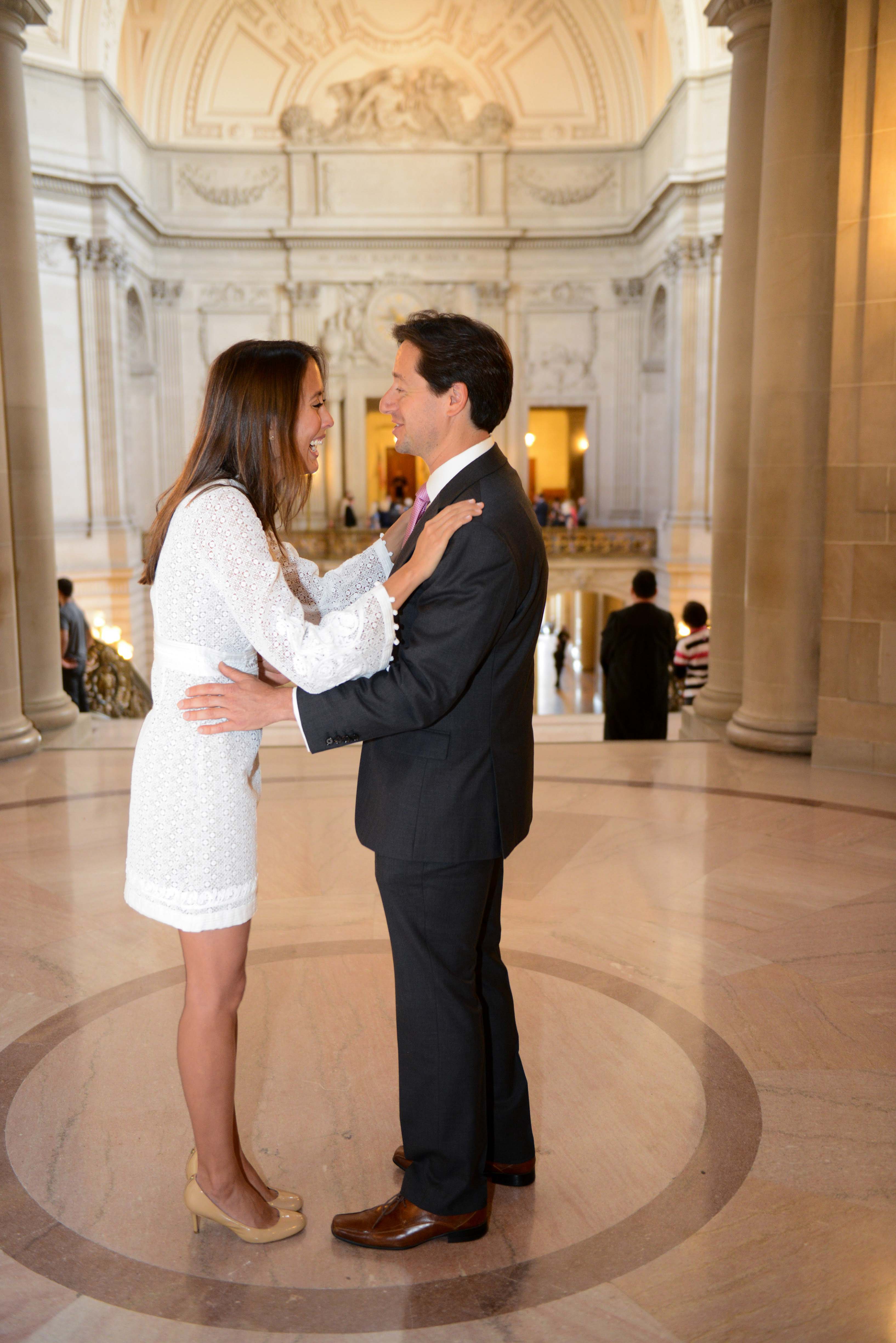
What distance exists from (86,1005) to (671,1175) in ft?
6.58

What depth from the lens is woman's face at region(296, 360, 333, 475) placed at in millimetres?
2457

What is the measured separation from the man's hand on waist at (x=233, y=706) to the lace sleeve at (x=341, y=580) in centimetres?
42

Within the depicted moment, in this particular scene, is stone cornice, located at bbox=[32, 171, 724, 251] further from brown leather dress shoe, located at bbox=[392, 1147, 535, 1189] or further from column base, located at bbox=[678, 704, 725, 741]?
brown leather dress shoe, located at bbox=[392, 1147, 535, 1189]

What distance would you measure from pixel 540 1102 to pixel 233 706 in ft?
5.27

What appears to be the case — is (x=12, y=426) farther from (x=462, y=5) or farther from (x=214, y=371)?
(x=462, y=5)

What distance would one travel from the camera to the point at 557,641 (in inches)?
1183

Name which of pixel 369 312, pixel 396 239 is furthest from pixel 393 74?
pixel 369 312

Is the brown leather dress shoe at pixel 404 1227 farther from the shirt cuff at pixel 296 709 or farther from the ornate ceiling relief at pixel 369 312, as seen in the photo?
the ornate ceiling relief at pixel 369 312

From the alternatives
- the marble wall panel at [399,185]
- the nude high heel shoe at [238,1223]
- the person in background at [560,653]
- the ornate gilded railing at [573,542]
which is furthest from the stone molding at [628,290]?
the nude high heel shoe at [238,1223]

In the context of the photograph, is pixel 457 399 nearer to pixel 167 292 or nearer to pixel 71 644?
pixel 71 644

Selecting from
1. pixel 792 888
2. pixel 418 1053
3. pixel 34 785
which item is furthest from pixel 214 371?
pixel 34 785

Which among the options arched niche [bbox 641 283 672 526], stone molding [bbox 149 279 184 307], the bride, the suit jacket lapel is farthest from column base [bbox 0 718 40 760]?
stone molding [bbox 149 279 184 307]

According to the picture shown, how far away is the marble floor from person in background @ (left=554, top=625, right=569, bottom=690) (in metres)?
23.1

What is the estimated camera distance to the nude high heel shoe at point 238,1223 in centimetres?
258
